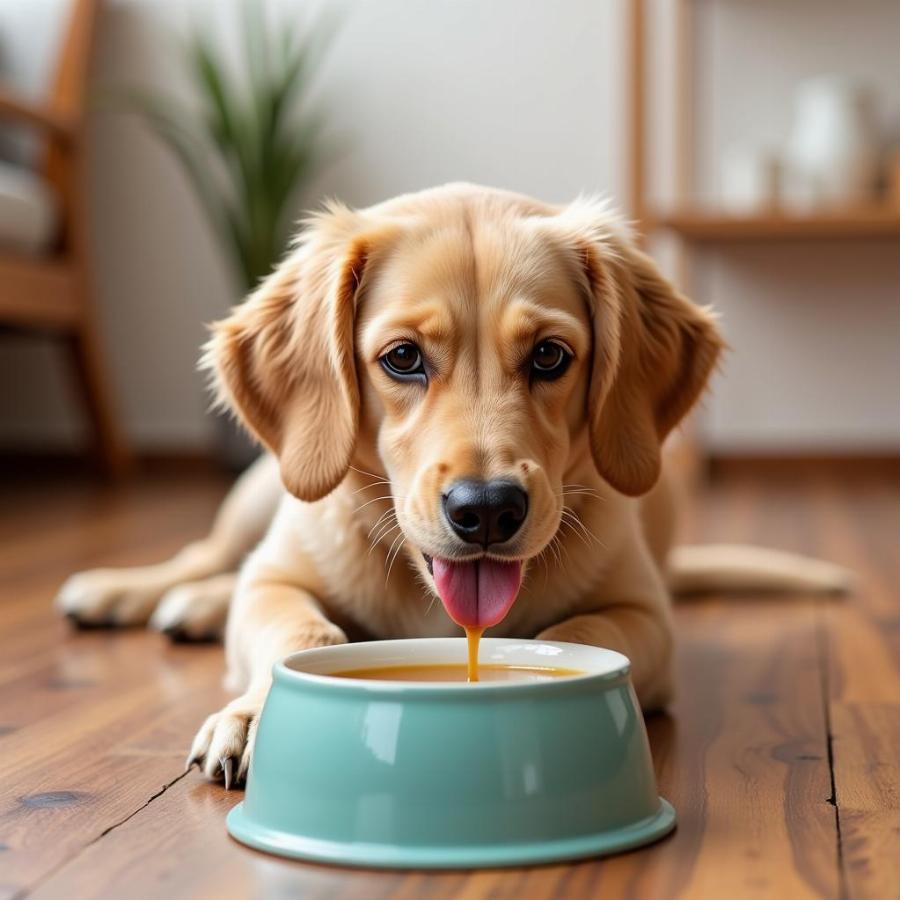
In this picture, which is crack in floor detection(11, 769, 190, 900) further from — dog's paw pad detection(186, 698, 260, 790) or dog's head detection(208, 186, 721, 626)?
dog's head detection(208, 186, 721, 626)

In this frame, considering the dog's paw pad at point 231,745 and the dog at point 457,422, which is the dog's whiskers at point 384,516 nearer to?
the dog at point 457,422

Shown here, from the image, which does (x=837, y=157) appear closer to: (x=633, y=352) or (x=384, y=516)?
(x=633, y=352)

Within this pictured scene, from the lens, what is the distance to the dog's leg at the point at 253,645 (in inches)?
60.7

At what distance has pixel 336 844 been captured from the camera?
125 cm

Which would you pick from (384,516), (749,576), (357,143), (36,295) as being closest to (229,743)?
(384,516)

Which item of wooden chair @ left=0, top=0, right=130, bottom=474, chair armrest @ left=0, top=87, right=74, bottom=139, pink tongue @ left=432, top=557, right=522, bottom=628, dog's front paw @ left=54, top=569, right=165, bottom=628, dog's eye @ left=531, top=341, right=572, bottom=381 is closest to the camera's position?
pink tongue @ left=432, top=557, right=522, bottom=628

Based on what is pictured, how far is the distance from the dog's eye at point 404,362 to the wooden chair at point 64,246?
3.28 m

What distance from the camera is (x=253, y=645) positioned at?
5.98ft

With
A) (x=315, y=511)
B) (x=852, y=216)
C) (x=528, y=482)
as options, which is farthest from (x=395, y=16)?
(x=528, y=482)

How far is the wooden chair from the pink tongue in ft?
11.5

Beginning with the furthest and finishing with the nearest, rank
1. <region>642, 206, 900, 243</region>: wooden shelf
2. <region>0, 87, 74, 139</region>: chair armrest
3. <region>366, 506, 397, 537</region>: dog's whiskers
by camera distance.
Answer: <region>642, 206, 900, 243</region>: wooden shelf
<region>0, 87, 74, 139</region>: chair armrest
<region>366, 506, 397, 537</region>: dog's whiskers

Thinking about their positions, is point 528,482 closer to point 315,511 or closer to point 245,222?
point 315,511

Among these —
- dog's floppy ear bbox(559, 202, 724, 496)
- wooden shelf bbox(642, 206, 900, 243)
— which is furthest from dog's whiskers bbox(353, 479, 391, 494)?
wooden shelf bbox(642, 206, 900, 243)

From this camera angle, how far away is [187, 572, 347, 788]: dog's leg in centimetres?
154
